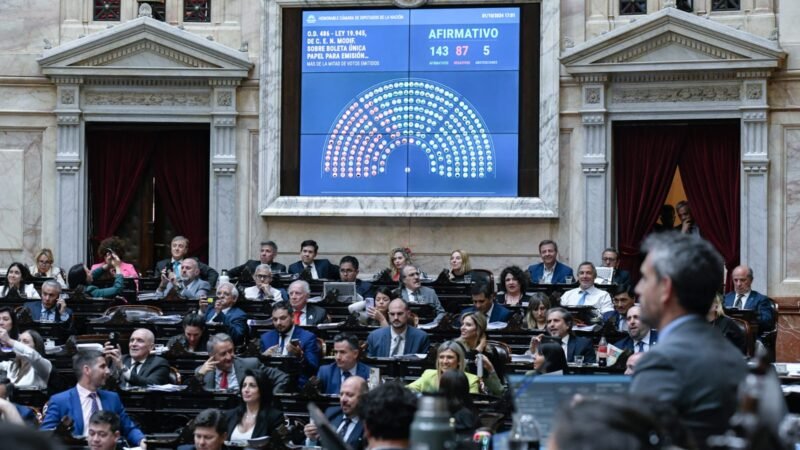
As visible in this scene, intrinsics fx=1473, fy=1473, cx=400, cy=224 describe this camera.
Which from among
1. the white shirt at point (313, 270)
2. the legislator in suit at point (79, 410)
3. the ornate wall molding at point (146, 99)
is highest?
the ornate wall molding at point (146, 99)

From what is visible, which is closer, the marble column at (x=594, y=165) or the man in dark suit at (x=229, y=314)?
the man in dark suit at (x=229, y=314)

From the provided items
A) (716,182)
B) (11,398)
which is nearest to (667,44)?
(716,182)

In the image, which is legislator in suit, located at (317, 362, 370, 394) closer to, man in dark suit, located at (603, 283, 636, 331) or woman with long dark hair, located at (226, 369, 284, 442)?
woman with long dark hair, located at (226, 369, 284, 442)

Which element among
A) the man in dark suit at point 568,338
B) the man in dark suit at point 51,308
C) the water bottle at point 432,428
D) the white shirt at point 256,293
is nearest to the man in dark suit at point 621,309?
the man in dark suit at point 568,338

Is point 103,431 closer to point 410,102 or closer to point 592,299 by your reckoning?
point 592,299

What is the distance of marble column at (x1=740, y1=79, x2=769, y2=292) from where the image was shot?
626 inches

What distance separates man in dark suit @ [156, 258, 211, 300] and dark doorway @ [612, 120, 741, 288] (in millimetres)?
4942

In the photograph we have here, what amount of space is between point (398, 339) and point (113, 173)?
23.9 ft

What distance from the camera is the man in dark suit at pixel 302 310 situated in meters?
13.0

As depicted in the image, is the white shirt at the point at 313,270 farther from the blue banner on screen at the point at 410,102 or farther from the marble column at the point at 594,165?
the marble column at the point at 594,165

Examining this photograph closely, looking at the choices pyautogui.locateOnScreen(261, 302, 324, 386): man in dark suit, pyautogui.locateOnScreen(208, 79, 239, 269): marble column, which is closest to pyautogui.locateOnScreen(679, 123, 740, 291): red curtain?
pyautogui.locateOnScreen(208, 79, 239, 269): marble column

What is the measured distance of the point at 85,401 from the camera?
30.5ft

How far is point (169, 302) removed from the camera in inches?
550

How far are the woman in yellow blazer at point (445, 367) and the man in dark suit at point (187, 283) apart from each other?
5282 millimetres
